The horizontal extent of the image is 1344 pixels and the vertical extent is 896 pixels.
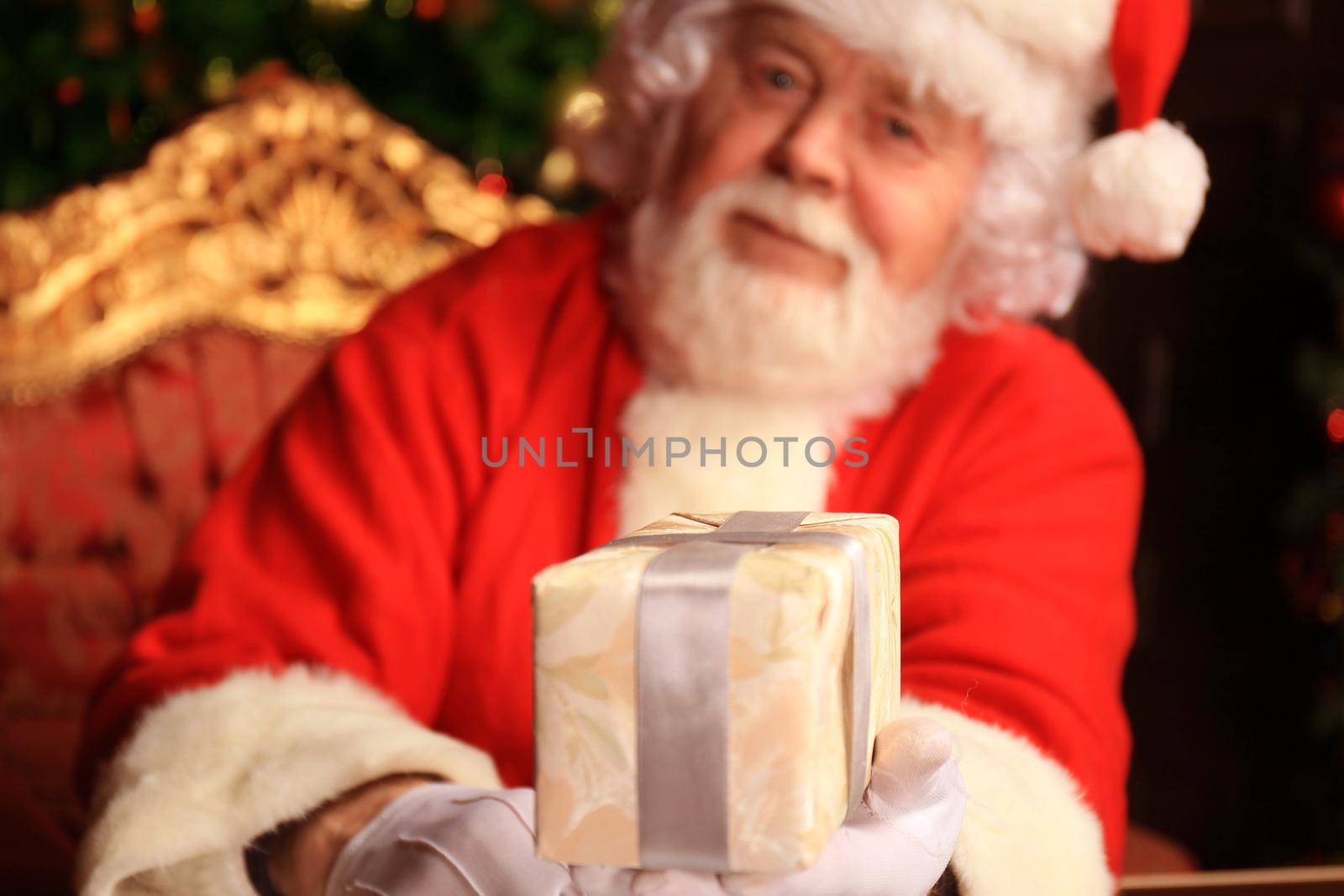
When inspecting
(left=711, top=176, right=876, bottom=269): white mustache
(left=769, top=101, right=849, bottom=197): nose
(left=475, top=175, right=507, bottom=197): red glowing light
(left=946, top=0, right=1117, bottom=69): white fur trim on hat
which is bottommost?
(left=475, top=175, right=507, bottom=197): red glowing light

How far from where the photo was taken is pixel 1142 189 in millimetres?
879

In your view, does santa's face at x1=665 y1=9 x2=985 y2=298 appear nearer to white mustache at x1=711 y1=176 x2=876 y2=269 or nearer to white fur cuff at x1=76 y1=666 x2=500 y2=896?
white mustache at x1=711 y1=176 x2=876 y2=269

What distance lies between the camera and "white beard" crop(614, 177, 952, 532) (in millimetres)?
927

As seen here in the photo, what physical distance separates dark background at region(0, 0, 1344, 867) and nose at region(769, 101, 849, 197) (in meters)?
1.33

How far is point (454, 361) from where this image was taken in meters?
1.03

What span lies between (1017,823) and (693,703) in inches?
12.2

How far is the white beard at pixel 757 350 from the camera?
93 cm

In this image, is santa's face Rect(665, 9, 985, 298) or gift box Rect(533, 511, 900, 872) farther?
santa's face Rect(665, 9, 985, 298)

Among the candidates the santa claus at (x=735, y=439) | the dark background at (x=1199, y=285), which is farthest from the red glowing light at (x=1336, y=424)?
the santa claus at (x=735, y=439)

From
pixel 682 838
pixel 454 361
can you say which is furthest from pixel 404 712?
pixel 682 838

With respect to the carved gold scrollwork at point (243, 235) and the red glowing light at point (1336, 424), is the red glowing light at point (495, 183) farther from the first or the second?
the red glowing light at point (1336, 424)

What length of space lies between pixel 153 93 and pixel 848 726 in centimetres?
194

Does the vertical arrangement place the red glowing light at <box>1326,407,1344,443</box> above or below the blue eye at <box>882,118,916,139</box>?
below

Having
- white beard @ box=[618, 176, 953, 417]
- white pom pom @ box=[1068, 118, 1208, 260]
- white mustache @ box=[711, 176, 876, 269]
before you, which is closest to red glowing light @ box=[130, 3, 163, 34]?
white beard @ box=[618, 176, 953, 417]
